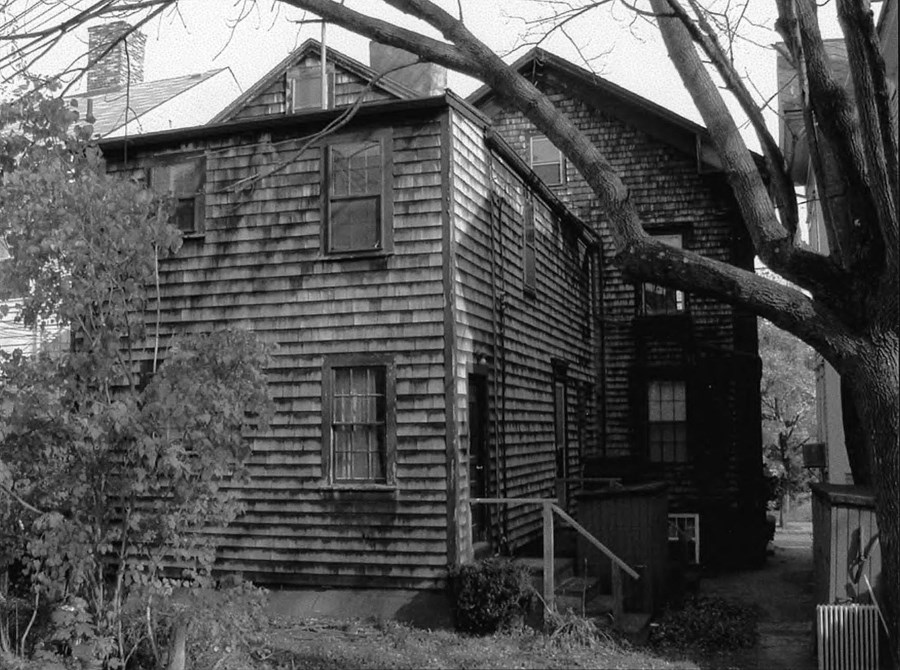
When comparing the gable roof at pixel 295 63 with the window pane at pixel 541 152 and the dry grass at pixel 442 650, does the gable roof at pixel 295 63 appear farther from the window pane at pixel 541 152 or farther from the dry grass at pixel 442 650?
the dry grass at pixel 442 650

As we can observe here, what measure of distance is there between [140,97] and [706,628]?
20842mm

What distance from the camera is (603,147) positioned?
2042 centimetres

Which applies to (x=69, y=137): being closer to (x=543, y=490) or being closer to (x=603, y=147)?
(x=543, y=490)

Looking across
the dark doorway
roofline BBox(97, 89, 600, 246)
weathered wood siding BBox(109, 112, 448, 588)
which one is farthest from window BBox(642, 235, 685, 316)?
weathered wood siding BBox(109, 112, 448, 588)

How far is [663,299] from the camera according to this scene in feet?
Answer: 65.4

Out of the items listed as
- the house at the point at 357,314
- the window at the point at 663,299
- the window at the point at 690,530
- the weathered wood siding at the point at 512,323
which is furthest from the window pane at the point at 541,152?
the window at the point at 690,530

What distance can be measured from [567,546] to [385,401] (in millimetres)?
4022

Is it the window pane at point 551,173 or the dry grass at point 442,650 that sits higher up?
the window pane at point 551,173

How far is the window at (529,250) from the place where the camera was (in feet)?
50.3

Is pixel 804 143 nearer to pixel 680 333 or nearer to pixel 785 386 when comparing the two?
pixel 680 333

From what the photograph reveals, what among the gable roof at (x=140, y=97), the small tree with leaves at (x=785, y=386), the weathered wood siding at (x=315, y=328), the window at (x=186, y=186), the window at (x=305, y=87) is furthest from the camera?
the small tree with leaves at (x=785, y=386)

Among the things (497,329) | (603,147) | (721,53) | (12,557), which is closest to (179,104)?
(603,147)

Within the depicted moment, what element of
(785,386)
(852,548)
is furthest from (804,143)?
(785,386)

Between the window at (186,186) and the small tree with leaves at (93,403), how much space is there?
4.35m
